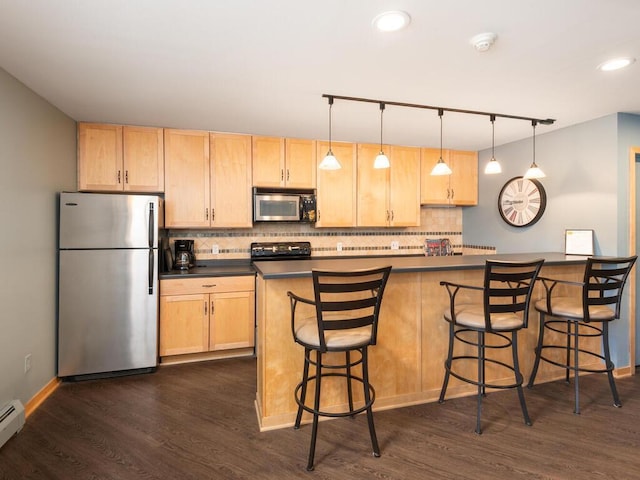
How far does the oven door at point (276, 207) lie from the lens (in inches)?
151

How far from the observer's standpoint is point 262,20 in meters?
1.73

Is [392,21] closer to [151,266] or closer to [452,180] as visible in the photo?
[151,266]

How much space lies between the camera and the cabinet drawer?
338 cm

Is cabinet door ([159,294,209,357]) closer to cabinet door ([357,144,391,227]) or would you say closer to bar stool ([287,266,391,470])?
bar stool ([287,266,391,470])

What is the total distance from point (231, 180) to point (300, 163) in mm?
795

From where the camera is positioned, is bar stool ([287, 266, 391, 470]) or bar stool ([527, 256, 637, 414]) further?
bar stool ([527, 256, 637, 414])

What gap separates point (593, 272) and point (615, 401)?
1.03 m

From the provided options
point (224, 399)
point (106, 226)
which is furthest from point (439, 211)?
point (106, 226)

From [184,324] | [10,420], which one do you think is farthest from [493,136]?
[10,420]

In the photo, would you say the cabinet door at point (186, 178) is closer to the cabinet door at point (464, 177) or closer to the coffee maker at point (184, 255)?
the coffee maker at point (184, 255)

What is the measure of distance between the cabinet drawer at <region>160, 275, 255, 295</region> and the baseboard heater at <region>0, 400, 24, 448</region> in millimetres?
1310

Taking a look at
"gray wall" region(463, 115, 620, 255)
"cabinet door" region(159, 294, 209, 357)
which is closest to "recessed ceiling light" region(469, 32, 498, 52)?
"gray wall" region(463, 115, 620, 255)

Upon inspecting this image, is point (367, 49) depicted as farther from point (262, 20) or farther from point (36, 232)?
point (36, 232)

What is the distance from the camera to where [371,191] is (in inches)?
168
